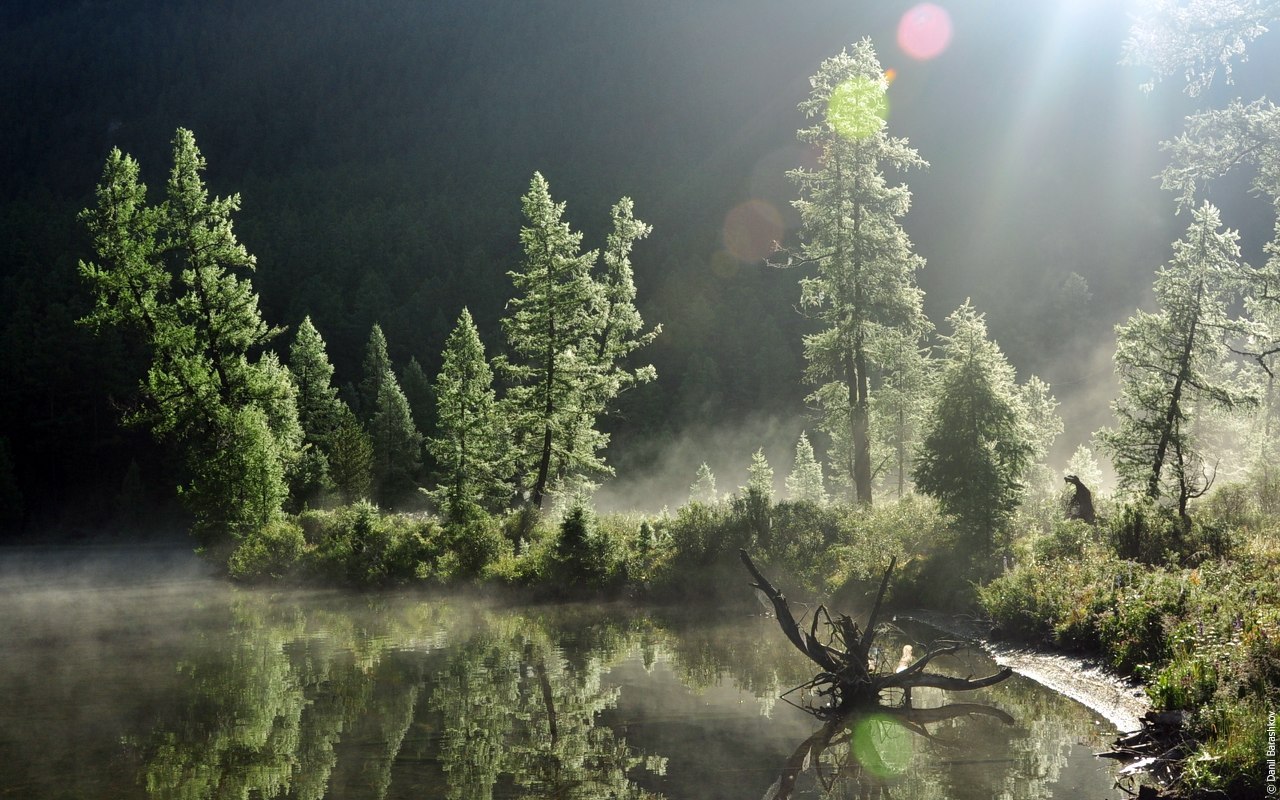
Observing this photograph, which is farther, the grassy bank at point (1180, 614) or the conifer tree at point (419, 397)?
the conifer tree at point (419, 397)

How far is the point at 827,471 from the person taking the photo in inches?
5507

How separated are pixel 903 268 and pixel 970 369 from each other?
357 inches

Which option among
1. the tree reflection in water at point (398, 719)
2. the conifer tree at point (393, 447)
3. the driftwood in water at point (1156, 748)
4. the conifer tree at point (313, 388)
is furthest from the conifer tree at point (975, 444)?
the conifer tree at point (393, 447)

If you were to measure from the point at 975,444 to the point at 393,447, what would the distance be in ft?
174

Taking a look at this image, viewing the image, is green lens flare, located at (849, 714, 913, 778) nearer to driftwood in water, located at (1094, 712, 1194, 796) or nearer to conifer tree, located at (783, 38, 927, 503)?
Result: driftwood in water, located at (1094, 712, 1194, 796)

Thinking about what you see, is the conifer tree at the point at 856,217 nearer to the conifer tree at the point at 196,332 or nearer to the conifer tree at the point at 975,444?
the conifer tree at the point at 975,444

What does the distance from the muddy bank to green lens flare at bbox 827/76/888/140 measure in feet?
56.5

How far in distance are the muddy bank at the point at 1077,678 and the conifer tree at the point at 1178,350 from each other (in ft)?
34.8

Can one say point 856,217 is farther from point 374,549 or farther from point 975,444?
point 374,549

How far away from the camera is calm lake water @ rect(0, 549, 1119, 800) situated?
12227 millimetres

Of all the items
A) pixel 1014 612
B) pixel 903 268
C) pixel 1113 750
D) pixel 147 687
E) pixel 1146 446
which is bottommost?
pixel 147 687

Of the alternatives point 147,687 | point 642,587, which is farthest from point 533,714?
point 642,587

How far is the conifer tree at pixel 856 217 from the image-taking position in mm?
31938

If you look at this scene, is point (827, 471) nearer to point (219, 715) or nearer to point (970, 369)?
point (970, 369)
